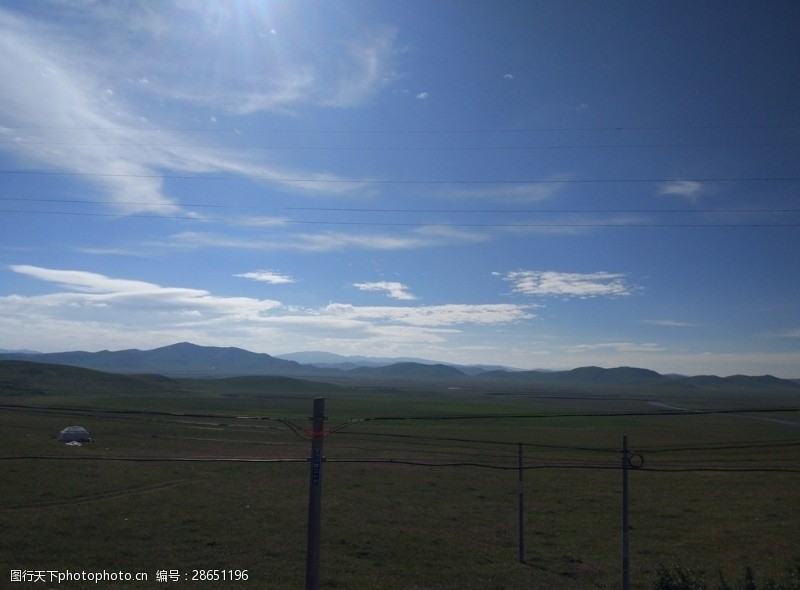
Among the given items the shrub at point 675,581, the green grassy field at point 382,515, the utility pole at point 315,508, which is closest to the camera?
the utility pole at point 315,508

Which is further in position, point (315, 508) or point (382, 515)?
point (382, 515)

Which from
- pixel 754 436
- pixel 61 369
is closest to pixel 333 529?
pixel 754 436

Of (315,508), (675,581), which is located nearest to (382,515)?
(675,581)

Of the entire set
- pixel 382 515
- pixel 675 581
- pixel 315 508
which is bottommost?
pixel 382 515

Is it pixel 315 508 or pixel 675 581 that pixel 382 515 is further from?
pixel 315 508

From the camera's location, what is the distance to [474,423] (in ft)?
280

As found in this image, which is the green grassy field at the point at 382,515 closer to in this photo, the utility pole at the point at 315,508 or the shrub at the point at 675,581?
the utility pole at the point at 315,508

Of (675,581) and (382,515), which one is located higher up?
(675,581)

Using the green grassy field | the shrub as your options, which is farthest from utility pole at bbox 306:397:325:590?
the shrub

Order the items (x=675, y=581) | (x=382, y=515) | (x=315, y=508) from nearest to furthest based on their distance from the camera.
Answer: (x=315, y=508)
(x=675, y=581)
(x=382, y=515)

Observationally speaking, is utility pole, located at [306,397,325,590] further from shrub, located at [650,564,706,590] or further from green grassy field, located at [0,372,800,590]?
shrub, located at [650,564,706,590]

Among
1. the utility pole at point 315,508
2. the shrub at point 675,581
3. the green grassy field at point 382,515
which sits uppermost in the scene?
the utility pole at point 315,508

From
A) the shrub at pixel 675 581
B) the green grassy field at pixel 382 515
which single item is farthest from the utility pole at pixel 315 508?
the shrub at pixel 675 581

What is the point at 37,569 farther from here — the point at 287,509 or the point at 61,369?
the point at 61,369
